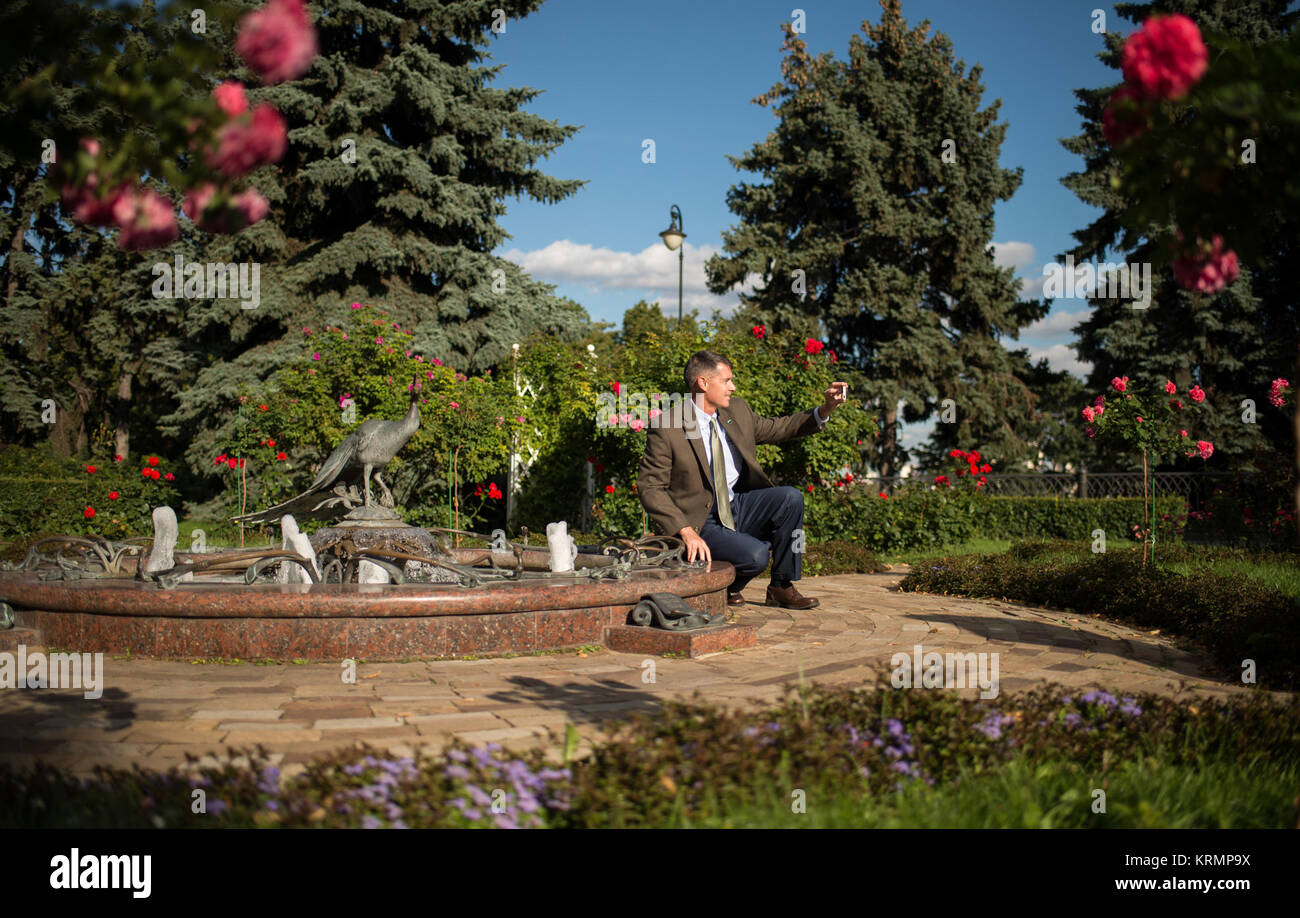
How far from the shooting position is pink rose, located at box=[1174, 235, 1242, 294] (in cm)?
231

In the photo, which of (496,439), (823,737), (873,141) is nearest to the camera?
(823,737)

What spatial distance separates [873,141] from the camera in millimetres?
25828

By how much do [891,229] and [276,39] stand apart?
25.2 metres

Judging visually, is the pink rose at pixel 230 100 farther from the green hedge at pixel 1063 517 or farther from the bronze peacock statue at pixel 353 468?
the green hedge at pixel 1063 517

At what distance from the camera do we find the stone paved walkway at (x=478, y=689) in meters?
3.19

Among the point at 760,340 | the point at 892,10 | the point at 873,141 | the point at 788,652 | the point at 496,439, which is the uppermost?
the point at 892,10

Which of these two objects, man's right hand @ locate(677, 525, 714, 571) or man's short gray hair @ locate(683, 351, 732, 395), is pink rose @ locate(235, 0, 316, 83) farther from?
man's short gray hair @ locate(683, 351, 732, 395)

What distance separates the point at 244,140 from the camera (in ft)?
6.77

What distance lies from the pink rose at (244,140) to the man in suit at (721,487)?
427 centimetres

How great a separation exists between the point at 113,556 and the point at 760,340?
900cm

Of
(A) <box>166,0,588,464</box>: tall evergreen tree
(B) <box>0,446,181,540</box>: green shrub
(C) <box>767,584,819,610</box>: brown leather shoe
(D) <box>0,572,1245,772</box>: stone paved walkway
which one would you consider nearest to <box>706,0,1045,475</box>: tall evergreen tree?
(A) <box>166,0,588,464</box>: tall evergreen tree

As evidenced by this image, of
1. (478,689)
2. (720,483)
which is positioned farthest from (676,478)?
(478,689)
